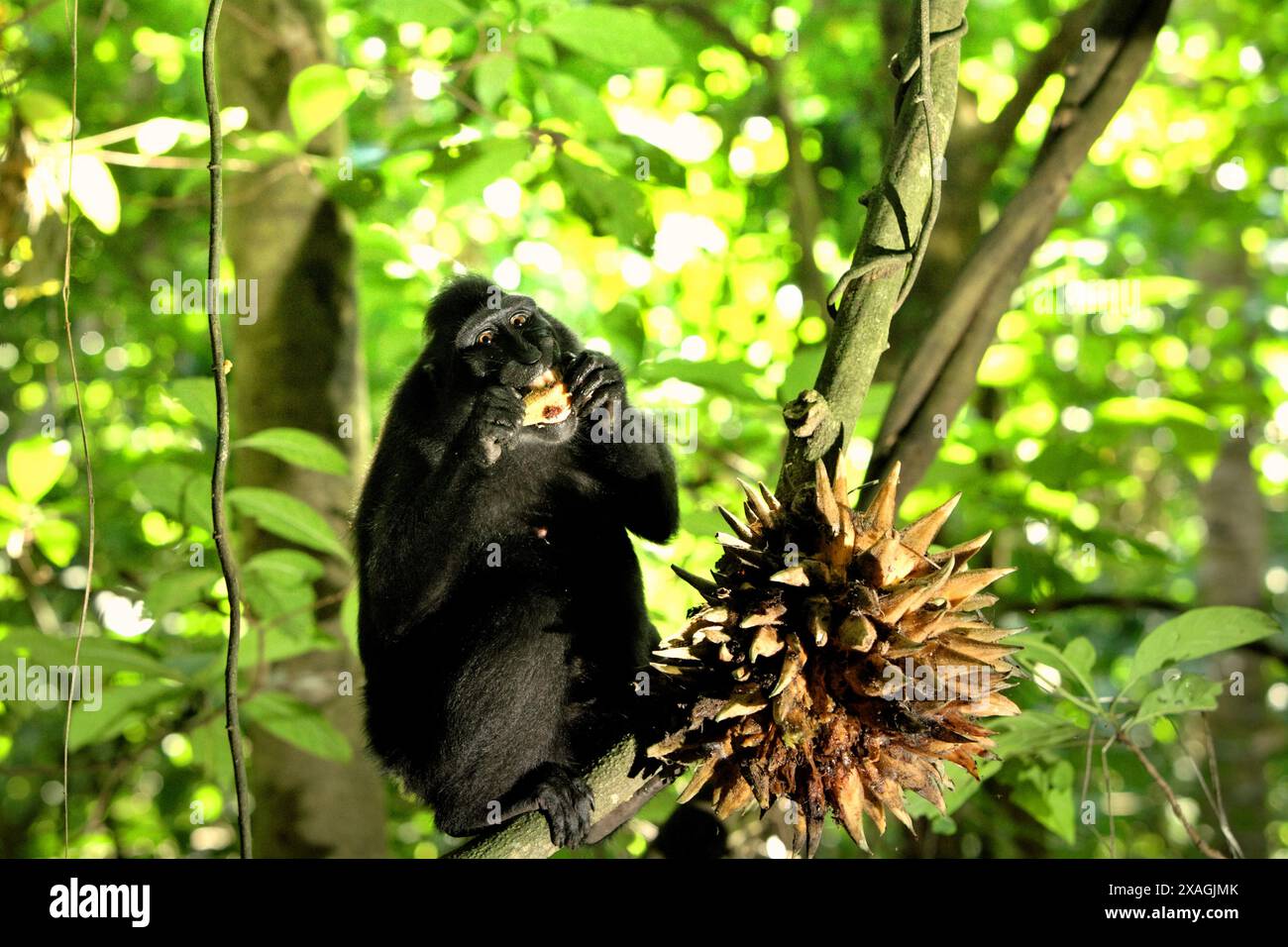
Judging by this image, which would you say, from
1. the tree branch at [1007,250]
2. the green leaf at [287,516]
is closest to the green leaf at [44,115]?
the green leaf at [287,516]

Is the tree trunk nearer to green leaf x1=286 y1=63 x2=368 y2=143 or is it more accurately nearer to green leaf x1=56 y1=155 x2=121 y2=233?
green leaf x1=56 y1=155 x2=121 y2=233

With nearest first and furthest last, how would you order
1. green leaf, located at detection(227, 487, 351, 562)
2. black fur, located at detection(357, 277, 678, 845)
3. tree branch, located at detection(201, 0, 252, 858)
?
tree branch, located at detection(201, 0, 252, 858) → black fur, located at detection(357, 277, 678, 845) → green leaf, located at detection(227, 487, 351, 562)

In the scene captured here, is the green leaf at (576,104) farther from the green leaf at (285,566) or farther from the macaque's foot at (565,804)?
the macaque's foot at (565,804)

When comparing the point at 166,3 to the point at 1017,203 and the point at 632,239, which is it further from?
the point at 1017,203

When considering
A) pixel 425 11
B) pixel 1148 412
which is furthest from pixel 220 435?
pixel 1148 412

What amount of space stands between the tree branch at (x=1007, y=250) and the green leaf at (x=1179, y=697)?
83 cm

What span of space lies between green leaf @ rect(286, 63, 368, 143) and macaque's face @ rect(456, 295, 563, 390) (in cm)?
82

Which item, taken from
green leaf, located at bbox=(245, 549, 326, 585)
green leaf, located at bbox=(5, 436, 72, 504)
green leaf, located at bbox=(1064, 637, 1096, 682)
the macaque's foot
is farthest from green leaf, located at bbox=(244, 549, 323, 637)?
Result: green leaf, located at bbox=(1064, 637, 1096, 682)

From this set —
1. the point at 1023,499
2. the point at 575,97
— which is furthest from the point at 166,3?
the point at 1023,499

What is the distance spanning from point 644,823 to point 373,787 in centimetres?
122

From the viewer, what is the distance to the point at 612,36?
3.24 m

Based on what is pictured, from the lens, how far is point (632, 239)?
369cm

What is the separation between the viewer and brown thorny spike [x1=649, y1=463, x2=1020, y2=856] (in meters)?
1.74

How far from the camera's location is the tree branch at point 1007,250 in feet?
9.16
